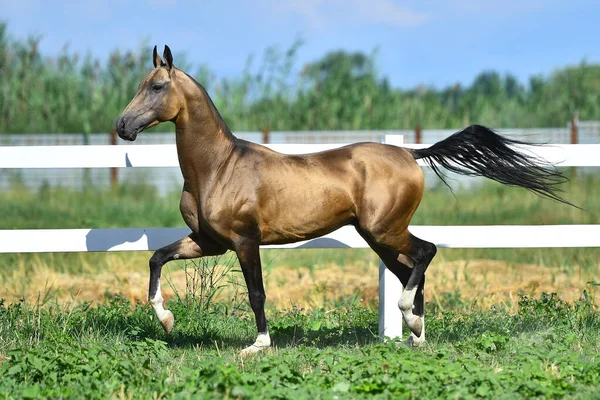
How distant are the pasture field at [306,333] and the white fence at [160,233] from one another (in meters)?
0.36

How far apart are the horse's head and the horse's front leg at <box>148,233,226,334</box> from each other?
0.82m

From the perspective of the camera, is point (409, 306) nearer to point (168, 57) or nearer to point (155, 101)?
point (155, 101)

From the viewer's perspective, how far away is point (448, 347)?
567 cm

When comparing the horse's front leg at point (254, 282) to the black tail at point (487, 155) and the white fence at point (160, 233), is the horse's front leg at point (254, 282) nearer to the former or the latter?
the white fence at point (160, 233)

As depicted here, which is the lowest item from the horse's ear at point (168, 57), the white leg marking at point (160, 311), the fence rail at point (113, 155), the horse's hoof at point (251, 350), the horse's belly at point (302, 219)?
the horse's hoof at point (251, 350)

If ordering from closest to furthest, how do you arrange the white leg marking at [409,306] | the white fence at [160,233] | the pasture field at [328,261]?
the white leg marking at [409,306], the white fence at [160,233], the pasture field at [328,261]

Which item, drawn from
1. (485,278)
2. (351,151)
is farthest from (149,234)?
(485,278)

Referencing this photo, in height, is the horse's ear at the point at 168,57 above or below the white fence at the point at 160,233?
above

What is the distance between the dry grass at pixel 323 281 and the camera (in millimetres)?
8297

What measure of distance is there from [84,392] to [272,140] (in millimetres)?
13365

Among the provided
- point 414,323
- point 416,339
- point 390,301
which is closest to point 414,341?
point 416,339

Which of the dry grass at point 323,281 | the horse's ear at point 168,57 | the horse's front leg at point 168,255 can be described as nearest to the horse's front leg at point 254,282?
the horse's front leg at point 168,255

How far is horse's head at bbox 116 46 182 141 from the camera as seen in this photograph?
17.4ft

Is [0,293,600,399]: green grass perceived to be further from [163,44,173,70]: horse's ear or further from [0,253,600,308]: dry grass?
[163,44,173,70]: horse's ear
